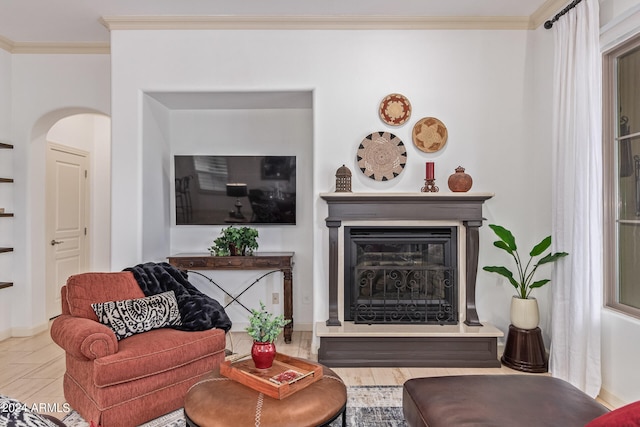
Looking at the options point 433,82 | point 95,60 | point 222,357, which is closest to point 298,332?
point 222,357

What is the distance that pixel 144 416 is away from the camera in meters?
2.18

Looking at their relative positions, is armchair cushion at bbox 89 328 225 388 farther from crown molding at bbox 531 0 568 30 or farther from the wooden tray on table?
crown molding at bbox 531 0 568 30

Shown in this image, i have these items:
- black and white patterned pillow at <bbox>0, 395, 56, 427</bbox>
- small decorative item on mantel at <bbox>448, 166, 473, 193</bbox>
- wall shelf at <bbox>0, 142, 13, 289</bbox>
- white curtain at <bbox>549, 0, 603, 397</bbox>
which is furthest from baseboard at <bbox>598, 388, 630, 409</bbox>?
wall shelf at <bbox>0, 142, 13, 289</bbox>

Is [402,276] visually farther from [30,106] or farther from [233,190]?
[30,106]

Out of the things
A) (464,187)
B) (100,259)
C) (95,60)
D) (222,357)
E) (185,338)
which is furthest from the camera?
(100,259)

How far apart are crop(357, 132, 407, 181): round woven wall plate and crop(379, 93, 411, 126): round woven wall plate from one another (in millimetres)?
134

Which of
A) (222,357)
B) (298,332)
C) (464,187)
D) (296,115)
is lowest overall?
(298,332)

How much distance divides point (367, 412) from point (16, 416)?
1.91 m

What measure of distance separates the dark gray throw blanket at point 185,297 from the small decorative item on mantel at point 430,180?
1.94 meters

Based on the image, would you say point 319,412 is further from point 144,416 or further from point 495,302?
point 495,302

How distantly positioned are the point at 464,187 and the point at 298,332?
219cm

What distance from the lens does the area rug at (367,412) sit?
2221mm

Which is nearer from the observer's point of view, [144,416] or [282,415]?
[282,415]

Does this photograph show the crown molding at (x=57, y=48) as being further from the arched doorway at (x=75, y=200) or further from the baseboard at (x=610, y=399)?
the baseboard at (x=610, y=399)
